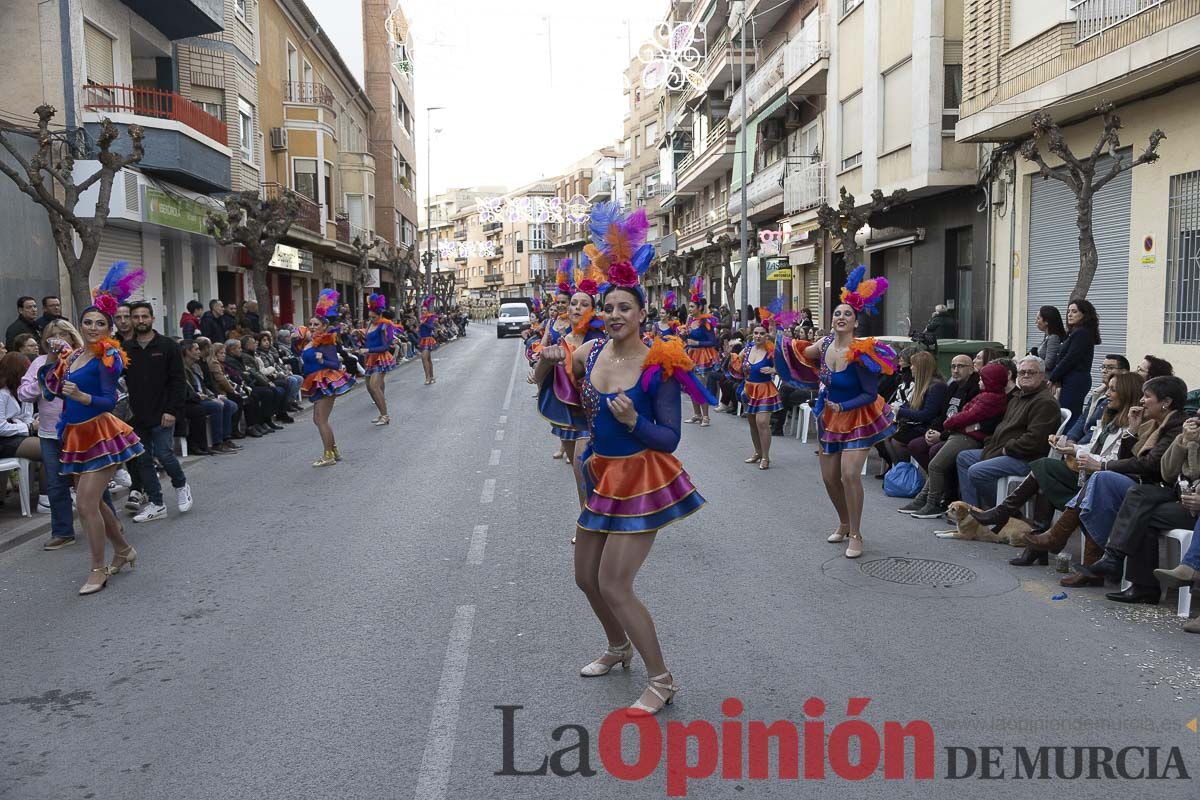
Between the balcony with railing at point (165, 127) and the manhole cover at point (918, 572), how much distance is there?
1707cm

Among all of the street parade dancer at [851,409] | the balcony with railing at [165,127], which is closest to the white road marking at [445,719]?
the street parade dancer at [851,409]

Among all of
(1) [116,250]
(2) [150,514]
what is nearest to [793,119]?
(1) [116,250]

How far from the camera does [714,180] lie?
44938 mm

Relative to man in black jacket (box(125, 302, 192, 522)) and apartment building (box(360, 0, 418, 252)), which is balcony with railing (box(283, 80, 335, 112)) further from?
man in black jacket (box(125, 302, 192, 522))

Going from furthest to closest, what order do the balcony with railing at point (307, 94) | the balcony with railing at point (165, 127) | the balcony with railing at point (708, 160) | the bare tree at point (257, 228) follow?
the balcony with railing at point (708, 160), the balcony with railing at point (307, 94), the bare tree at point (257, 228), the balcony with railing at point (165, 127)

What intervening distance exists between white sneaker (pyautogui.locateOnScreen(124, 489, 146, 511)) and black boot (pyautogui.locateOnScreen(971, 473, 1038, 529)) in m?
7.54

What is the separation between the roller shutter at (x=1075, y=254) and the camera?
14.5m

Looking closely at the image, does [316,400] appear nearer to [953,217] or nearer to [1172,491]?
[1172,491]

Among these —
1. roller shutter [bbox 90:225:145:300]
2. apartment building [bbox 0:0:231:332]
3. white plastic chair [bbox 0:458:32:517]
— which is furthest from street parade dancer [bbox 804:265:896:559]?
roller shutter [bbox 90:225:145:300]

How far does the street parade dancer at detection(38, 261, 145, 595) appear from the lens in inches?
268

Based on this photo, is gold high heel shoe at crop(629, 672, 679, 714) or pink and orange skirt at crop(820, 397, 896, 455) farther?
pink and orange skirt at crop(820, 397, 896, 455)

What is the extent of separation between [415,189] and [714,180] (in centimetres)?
2997

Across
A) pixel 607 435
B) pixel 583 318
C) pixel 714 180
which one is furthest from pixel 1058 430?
pixel 714 180

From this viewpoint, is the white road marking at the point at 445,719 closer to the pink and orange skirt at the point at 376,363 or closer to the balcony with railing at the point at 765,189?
the pink and orange skirt at the point at 376,363
